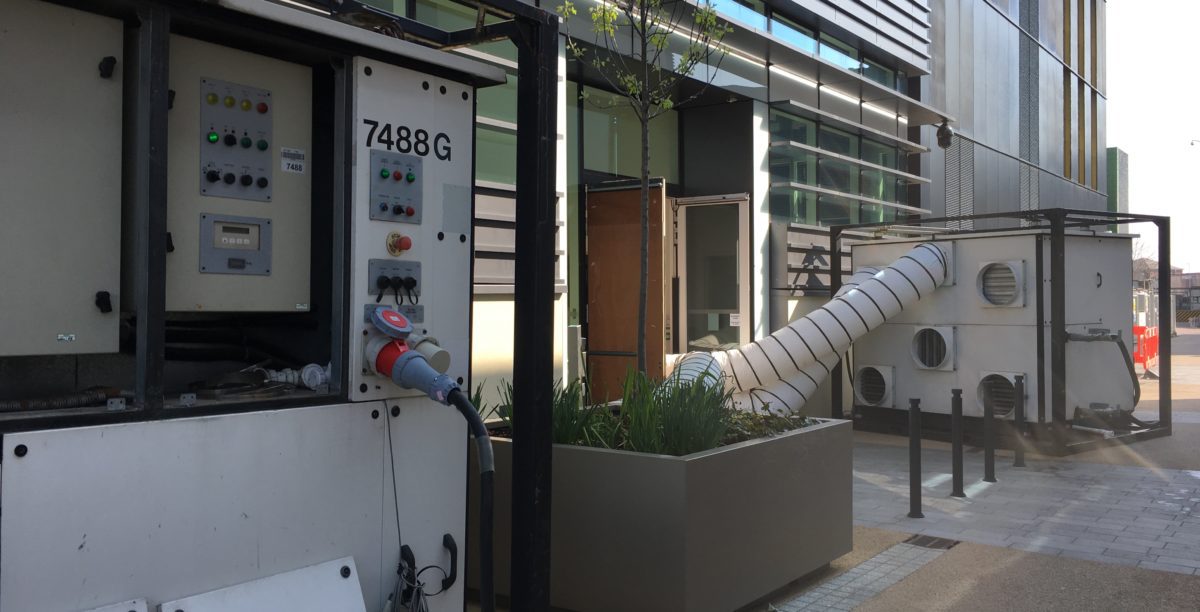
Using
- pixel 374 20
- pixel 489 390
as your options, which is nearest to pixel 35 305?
pixel 374 20

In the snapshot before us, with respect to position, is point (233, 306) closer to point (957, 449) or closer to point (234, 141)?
point (234, 141)

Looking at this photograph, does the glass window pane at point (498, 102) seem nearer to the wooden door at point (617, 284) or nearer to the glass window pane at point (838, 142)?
the wooden door at point (617, 284)

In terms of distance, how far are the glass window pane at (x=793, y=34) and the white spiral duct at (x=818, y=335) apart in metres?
3.62

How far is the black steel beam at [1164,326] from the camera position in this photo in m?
10.4

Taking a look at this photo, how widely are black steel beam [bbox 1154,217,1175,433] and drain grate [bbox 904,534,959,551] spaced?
544 cm

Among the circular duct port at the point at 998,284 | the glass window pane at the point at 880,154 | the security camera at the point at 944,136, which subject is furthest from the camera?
the security camera at the point at 944,136

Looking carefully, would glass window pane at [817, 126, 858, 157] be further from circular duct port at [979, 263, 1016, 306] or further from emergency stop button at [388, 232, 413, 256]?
emergency stop button at [388, 232, 413, 256]

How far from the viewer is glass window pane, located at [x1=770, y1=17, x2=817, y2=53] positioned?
1245 centimetres

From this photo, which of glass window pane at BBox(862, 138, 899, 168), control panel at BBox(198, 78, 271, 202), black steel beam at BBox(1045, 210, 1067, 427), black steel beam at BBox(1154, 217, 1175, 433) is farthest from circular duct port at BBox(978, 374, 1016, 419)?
control panel at BBox(198, 78, 271, 202)

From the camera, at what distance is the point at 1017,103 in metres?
20.6

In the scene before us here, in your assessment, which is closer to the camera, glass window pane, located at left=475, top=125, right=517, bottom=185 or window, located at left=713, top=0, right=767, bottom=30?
glass window pane, located at left=475, top=125, right=517, bottom=185

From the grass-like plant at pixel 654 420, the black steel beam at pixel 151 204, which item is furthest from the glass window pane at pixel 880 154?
the black steel beam at pixel 151 204

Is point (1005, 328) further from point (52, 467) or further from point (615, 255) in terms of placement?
point (52, 467)

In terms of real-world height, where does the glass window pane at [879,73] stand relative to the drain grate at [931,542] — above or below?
above
